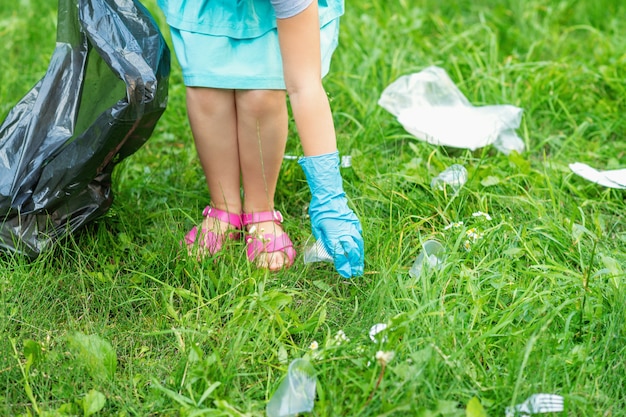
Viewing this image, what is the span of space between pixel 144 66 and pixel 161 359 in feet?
2.35

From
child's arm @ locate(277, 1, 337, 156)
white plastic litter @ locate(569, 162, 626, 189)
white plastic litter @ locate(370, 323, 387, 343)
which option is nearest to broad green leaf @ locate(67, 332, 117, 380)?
white plastic litter @ locate(370, 323, 387, 343)

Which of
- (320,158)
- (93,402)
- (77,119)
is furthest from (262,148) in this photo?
(93,402)

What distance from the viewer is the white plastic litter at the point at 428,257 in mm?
2014

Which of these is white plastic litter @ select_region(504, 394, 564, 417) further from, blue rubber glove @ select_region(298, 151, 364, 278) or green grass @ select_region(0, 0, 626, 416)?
blue rubber glove @ select_region(298, 151, 364, 278)

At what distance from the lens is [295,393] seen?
1617mm

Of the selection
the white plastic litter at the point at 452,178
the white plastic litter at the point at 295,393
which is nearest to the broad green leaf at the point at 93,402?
the white plastic litter at the point at 295,393

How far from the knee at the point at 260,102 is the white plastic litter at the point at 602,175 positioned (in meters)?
1.04

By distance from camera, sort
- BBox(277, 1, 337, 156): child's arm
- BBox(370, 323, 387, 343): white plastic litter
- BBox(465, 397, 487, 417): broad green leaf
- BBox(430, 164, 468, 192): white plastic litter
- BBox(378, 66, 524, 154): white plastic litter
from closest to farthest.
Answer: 1. BBox(465, 397, 487, 417): broad green leaf
2. BBox(370, 323, 387, 343): white plastic litter
3. BBox(277, 1, 337, 156): child's arm
4. BBox(430, 164, 468, 192): white plastic litter
5. BBox(378, 66, 524, 154): white plastic litter

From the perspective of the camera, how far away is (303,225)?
237 cm

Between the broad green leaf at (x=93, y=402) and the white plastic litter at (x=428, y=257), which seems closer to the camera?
the broad green leaf at (x=93, y=402)

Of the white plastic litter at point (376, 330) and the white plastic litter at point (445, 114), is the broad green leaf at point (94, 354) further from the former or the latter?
the white plastic litter at point (445, 114)

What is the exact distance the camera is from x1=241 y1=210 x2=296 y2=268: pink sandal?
83.7 inches

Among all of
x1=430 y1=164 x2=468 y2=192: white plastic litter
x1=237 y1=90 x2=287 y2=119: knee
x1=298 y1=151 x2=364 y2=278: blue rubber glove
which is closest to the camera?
x1=298 y1=151 x2=364 y2=278: blue rubber glove

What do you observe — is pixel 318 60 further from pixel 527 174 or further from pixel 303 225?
pixel 527 174
